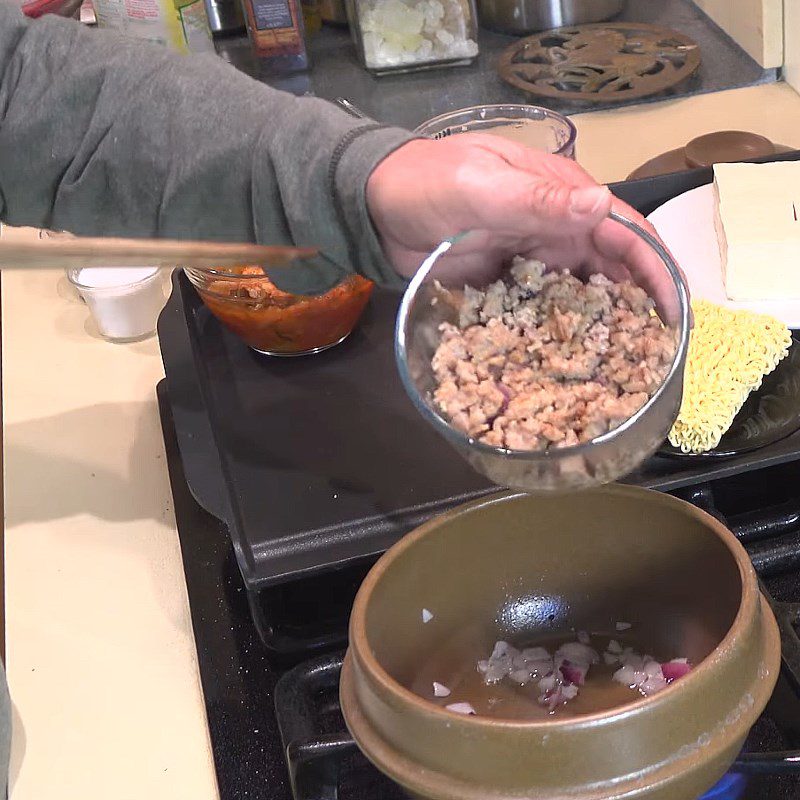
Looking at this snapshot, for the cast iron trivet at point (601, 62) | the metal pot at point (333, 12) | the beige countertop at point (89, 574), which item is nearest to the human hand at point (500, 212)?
the beige countertop at point (89, 574)

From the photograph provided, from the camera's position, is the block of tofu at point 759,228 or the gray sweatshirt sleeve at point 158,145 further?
the block of tofu at point 759,228

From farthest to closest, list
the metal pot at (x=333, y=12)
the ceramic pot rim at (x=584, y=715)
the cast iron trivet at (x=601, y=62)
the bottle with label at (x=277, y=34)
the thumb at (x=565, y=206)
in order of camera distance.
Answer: the metal pot at (x=333, y=12)
the bottle with label at (x=277, y=34)
the cast iron trivet at (x=601, y=62)
the thumb at (x=565, y=206)
the ceramic pot rim at (x=584, y=715)

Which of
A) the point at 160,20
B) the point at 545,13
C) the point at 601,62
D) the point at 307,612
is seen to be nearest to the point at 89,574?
the point at 307,612

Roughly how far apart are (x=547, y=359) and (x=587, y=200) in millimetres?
95

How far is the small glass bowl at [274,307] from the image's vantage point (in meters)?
0.86

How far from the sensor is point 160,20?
142 cm

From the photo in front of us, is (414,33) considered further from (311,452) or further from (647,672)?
(647,672)

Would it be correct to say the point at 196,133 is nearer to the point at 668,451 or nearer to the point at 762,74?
the point at 668,451

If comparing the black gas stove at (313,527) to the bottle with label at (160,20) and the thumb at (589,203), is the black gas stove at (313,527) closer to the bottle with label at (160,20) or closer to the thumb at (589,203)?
the thumb at (589,203)

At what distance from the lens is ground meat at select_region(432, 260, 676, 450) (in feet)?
1.85

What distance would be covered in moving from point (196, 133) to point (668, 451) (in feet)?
1.34

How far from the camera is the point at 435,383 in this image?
0.59 metres

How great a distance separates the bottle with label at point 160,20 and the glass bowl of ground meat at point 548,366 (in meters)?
0.98

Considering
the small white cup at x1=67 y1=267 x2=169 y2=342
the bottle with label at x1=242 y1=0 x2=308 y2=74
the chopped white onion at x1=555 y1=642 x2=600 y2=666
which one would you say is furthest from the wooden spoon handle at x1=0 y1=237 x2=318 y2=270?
the bottle with label at x1=242 y1=0 x2=308 y2=74
